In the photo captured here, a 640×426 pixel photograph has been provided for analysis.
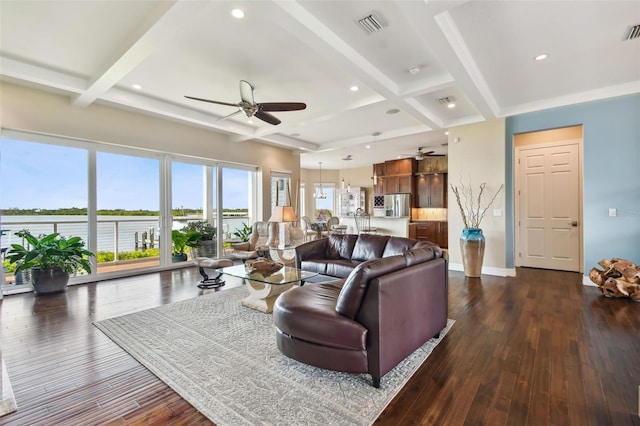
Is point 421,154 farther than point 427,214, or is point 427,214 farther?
point 427,214

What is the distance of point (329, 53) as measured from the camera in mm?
3027

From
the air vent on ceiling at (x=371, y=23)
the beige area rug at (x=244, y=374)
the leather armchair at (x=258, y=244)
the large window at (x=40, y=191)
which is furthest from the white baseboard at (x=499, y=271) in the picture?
the large window at (x=40, y=191)

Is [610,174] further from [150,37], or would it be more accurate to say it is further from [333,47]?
[150,37]

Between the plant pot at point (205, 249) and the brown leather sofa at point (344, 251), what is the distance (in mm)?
2869

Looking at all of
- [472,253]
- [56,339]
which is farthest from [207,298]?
[472,253]

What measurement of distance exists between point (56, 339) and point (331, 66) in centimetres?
415

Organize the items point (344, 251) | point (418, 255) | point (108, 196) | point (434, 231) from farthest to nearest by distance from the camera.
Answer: point (434, 231)
point (108, 196)
point (344, 251)
point (418, 255)

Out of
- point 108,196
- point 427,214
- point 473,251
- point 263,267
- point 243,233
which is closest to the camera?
point 263,267

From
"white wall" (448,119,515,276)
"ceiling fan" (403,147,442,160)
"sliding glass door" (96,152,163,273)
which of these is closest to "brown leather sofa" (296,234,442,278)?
"white wall" (448,119,515,276)

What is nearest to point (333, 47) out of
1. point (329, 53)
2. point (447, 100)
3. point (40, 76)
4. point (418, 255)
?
point (329, 53)

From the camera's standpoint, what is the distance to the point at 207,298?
3.87 metres

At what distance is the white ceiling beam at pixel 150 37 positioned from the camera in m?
2.48

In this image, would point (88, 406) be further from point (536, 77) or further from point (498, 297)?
point (536, 77)

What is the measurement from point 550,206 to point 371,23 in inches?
207
